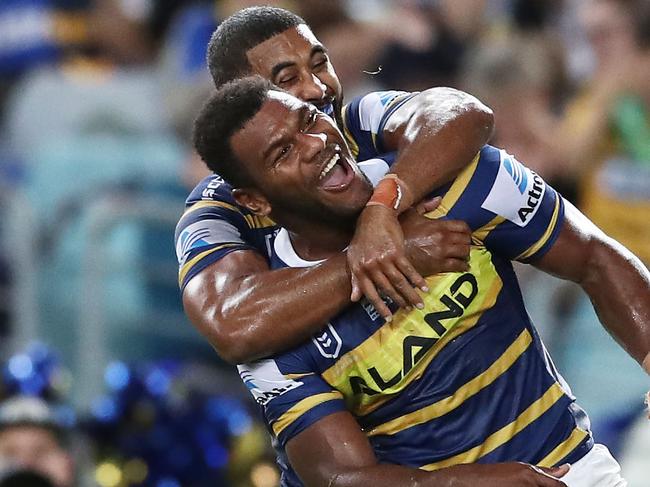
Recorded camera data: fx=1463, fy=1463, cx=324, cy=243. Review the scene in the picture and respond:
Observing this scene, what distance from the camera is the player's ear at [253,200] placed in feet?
11.2

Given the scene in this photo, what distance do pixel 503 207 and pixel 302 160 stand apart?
0.47 m

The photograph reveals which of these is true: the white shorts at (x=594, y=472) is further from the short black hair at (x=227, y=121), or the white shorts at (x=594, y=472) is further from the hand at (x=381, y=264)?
the short black hair at (x=227, y=121)

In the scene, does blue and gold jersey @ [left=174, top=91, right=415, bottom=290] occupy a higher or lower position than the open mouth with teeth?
lower

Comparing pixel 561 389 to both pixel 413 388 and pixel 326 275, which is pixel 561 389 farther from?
pixel 326 275

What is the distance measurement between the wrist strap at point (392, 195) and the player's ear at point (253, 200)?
0.94 ft

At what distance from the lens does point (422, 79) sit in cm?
680

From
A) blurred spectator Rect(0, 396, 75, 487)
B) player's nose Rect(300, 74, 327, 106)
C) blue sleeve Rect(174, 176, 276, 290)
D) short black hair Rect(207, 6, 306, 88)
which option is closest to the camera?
blue sleeve Rect(174, 176, 276, 290)

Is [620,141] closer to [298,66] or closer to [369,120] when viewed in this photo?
[369,120]

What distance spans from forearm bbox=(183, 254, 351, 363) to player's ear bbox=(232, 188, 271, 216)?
0.18 m

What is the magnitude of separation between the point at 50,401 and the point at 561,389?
9.13 ft

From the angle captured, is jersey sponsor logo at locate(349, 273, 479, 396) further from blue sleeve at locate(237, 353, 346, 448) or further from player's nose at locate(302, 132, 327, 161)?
player's nose at locate(302, 132, 327, 161)

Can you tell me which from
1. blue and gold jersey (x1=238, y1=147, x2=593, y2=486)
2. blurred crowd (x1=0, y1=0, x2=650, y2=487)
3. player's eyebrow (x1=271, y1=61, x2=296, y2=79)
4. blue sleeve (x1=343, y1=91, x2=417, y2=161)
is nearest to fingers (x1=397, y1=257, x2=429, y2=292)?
blue and gold jersey (x1=238, y1=147, x2=593, y2=486)

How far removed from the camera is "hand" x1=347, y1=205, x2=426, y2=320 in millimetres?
3133

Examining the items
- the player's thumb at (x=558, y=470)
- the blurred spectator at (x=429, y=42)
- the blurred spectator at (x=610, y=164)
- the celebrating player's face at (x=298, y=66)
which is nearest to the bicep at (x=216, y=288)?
the celebrating player's face at (x=298, y=66)
